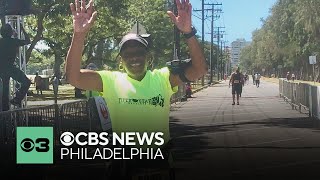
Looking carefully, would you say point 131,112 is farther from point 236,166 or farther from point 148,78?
point 236,166

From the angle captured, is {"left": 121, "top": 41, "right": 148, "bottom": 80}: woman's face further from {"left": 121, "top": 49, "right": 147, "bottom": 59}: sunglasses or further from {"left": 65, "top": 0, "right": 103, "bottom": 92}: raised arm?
{"left": 65, "top": 0, "right": 103, "bottom": 92}: raised arm

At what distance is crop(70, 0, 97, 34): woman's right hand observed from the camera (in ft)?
10.00

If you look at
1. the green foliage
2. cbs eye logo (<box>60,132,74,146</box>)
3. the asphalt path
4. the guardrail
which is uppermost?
the green foliage

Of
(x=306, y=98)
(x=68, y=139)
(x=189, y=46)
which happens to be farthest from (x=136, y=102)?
(x=306, y=98)

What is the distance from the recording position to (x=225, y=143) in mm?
10461

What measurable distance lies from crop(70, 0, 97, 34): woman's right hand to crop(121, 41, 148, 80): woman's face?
0.25 metres

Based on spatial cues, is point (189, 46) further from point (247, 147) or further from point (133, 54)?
point (247, 147)

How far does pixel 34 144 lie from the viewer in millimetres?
4531

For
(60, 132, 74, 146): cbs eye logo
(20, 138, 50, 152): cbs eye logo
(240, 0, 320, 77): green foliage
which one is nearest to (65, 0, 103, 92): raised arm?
(60, 132, 74, 146): cbs eye logo

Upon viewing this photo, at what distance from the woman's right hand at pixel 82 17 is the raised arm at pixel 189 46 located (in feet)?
1.65

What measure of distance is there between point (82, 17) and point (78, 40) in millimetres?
129

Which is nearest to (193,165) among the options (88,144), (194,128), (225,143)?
(225,143)

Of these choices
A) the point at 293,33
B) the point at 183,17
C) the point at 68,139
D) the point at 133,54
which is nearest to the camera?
the point at 133,54

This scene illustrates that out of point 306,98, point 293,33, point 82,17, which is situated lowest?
point 306,98
